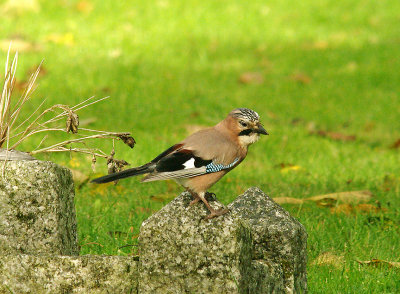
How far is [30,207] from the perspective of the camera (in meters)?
3.41

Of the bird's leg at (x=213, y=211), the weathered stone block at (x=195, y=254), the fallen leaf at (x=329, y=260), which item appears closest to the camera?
the weathered stone block at (x=195, y=254)

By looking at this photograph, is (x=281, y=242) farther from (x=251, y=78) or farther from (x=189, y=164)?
(x=251, y=78)

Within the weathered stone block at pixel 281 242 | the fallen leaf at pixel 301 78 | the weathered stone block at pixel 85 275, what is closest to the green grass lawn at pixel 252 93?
the fallen leaf at pixel 301 78

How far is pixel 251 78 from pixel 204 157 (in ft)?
24.0

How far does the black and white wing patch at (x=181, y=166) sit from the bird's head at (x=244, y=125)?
27 centimetres

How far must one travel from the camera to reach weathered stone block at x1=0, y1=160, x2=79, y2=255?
3.39m

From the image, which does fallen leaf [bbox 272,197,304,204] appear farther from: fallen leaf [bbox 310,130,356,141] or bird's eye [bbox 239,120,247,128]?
fallen leaf [bbox 310,130,356,141]

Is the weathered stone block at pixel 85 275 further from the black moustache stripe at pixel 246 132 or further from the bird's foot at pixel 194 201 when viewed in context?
the black moustache stripe at pixel 246 132

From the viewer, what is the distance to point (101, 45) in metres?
11.4

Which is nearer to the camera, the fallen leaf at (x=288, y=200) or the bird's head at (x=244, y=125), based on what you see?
Answer: the bird's head at (x=244, y=125)

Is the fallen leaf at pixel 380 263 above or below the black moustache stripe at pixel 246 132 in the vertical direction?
below

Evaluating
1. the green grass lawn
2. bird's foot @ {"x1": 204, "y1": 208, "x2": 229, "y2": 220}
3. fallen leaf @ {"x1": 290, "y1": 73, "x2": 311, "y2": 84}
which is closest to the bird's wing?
bird's foot @ {"x1": 204, "y1": 208, "x2": 229, "y2": 220}

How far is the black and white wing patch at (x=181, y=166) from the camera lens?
3.52 metres

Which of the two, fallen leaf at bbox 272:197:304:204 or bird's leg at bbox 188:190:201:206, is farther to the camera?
fallen leaf at bbox 272:197:304:204
